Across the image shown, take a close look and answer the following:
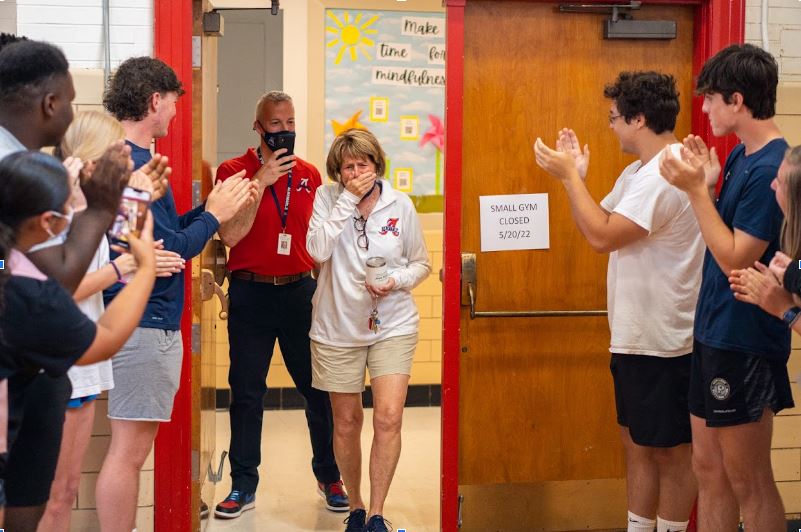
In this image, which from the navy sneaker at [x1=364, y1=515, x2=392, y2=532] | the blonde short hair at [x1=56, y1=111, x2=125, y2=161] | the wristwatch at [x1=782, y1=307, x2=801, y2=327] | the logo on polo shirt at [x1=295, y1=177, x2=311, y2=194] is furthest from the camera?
the logo on polo shirt at [x1=295, y1=177, x2=311, y2=194]

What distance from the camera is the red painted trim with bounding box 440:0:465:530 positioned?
3898mm

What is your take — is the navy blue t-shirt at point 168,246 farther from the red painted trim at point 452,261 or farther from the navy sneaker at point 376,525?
the navy sneaker at point 376,525

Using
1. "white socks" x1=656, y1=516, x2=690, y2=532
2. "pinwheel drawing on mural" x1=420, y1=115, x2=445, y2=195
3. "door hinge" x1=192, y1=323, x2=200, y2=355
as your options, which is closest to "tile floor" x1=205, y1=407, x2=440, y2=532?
"door hinge" x1=192, y1=323, x2=200, y2=355

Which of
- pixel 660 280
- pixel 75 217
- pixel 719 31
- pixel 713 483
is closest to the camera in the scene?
pixel 75 217

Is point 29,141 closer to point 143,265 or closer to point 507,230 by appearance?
point 143,265

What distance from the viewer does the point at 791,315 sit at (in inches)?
107

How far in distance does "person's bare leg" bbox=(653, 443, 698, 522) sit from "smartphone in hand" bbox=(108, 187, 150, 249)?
196 centimetres

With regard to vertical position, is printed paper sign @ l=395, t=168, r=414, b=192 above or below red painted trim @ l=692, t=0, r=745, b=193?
below

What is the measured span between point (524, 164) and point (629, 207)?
0.77 metres

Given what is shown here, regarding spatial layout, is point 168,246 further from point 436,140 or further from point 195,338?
point 436,140

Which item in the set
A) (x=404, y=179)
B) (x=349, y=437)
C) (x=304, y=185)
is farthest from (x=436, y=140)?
(x=349, y=437)

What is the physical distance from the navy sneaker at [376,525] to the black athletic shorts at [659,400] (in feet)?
3.50

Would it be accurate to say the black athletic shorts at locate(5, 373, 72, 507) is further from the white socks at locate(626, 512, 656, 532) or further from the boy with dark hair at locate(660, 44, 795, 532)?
the white socks at locate(626, 512, 656, 532)

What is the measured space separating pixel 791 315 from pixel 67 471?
219 centimetres
